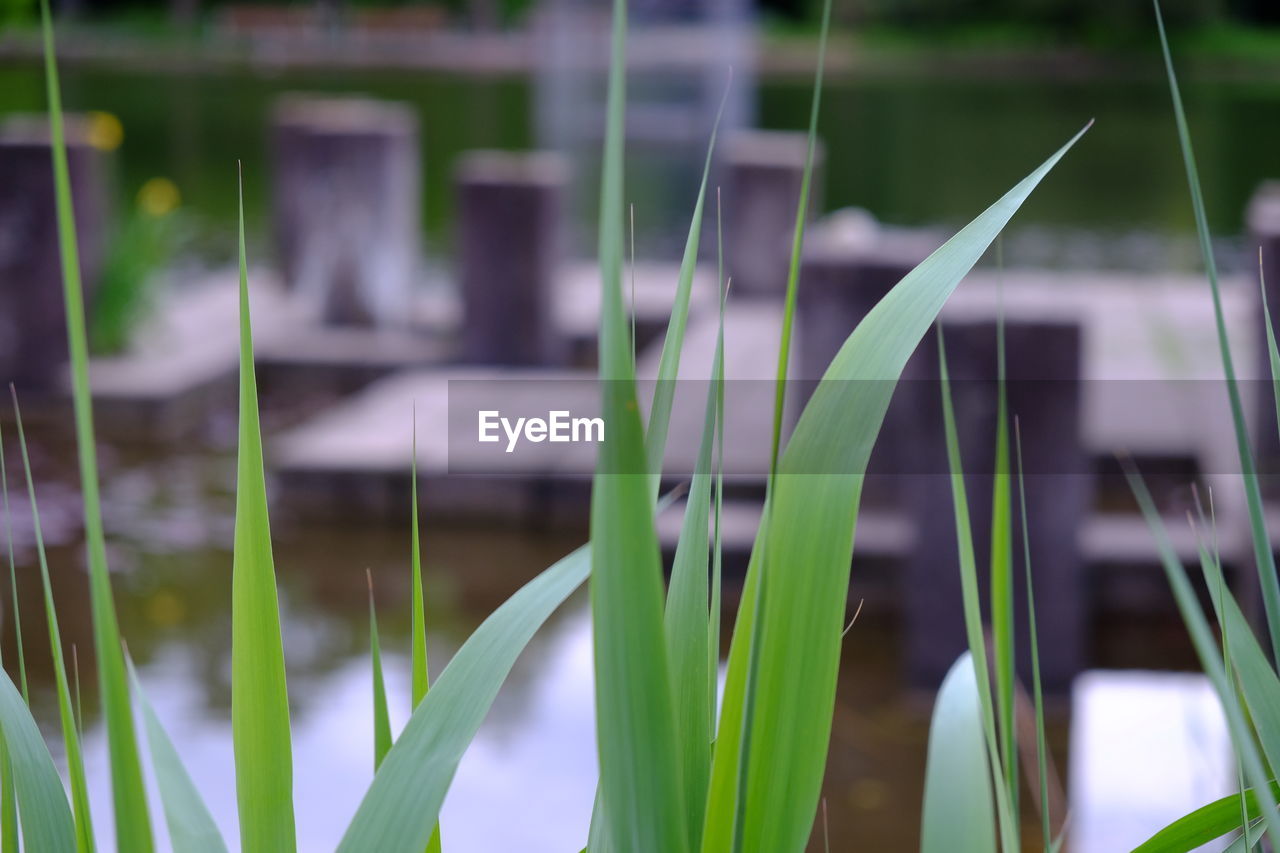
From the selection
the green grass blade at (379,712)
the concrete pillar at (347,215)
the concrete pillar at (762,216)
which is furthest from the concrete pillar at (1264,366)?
the concrete pillar at (347,215)

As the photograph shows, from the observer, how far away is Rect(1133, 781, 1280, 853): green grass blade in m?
0.79

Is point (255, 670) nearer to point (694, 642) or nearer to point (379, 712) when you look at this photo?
point (379, 712)

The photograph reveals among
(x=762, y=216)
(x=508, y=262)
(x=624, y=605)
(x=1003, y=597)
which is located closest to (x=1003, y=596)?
(x=1003, y=597)

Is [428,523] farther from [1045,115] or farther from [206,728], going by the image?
[1045,115]

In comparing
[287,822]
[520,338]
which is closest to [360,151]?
[520,338]

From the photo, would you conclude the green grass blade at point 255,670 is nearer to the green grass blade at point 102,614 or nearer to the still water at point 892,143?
the green grass blade at point 102,614

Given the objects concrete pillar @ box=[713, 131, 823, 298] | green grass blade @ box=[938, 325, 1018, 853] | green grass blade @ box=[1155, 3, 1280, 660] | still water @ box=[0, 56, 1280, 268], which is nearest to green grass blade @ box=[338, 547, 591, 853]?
green grass blade @ box=[938, 325, 1018, 853]

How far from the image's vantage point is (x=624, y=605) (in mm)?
655

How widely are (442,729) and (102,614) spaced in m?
0.18

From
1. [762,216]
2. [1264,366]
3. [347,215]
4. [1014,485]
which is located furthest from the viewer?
[762,216]

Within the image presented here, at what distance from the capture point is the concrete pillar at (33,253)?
6371 mm

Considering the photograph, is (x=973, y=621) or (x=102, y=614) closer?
(x=102, y=614)

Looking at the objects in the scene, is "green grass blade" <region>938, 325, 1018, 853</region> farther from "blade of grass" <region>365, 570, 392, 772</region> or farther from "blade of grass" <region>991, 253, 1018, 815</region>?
"blade of grass" <region>365, 570, 392, 772</region>

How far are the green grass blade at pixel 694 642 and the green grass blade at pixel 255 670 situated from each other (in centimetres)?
20
